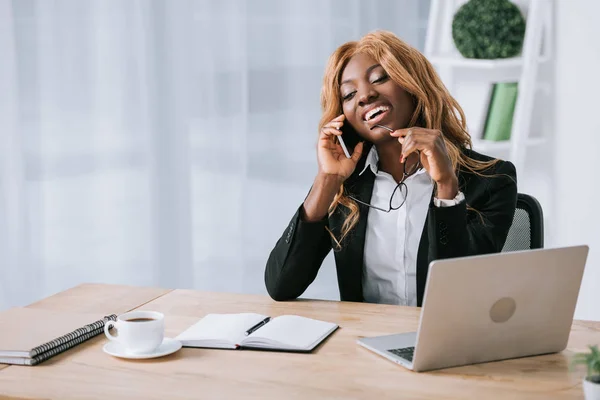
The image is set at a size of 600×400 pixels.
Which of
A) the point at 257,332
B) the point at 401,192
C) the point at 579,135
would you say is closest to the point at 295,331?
the point at 257,332

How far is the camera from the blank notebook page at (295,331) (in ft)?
5.28

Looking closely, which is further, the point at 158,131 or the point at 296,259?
the point at 158,131

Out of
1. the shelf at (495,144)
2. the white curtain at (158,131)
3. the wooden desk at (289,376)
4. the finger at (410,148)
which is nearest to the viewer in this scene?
the wooden desk at (289,376)

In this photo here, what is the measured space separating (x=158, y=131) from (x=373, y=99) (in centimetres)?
183

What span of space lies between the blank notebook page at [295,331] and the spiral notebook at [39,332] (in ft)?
1.12

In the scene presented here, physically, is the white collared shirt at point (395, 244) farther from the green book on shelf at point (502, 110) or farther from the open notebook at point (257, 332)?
the green book on shelf at point (502, 110)

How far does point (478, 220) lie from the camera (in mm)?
2057

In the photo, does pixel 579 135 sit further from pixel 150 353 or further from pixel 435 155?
pixel 150 353

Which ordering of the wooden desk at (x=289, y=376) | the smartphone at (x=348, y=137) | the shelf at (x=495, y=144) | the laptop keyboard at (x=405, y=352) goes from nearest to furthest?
the wooden desk at (x=289, y=376)
the laptop keyboard at (x=405, y=352)
the smartphone at (x=348, y=137)
the shelf at (x=495, y=144)

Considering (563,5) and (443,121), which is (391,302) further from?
(563,5)

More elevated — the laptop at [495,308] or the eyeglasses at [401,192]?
the eyeglasses at [401,192]

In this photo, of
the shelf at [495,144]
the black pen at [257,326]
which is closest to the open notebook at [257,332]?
the black pen at [257,326]

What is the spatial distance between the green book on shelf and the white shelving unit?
0.10 ft

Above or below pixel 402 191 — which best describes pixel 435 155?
above
